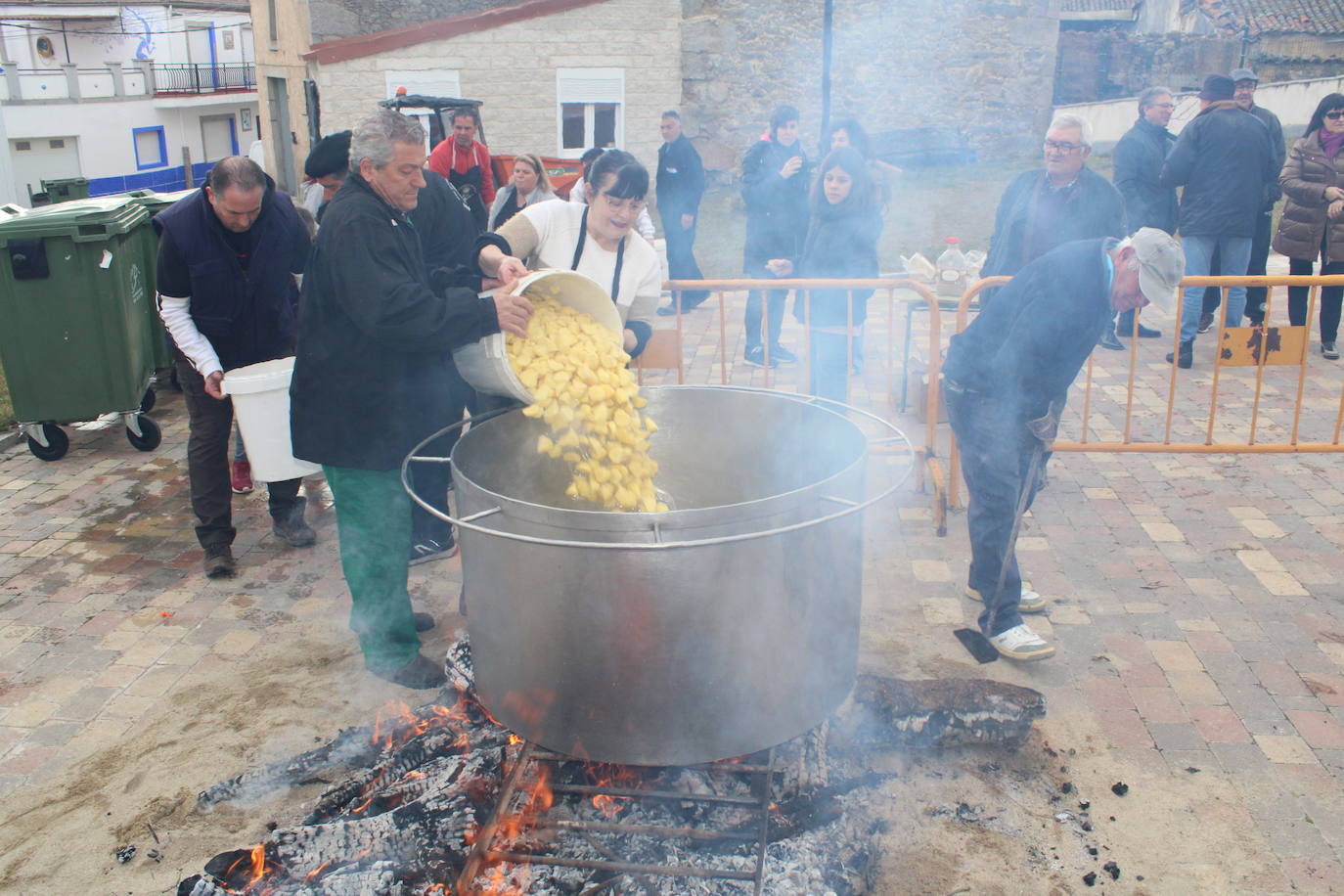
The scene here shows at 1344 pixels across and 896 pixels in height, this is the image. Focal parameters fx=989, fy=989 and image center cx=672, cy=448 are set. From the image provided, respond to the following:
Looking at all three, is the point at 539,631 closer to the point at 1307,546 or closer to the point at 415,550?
the point at 415,550

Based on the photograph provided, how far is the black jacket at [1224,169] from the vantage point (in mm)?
7422

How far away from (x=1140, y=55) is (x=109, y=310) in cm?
3169

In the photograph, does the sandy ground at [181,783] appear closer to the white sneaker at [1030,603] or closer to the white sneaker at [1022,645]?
the white sneaker at [1022,645]

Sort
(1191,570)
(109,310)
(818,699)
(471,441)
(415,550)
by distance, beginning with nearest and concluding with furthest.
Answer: (818,699), (471,441), (1191,570), (415,550), (109,310)

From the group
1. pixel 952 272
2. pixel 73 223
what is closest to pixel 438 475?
pixel 73 223

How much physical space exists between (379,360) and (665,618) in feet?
5.05

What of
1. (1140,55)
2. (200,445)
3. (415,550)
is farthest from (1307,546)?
(1140,55)

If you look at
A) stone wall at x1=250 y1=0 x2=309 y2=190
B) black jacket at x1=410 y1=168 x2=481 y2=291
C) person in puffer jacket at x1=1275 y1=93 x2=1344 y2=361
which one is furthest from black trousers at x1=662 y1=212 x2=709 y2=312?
stone wall at x1=250 y1=0 x2=309 y2=190

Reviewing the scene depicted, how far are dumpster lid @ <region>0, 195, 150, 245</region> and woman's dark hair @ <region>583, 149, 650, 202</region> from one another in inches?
153

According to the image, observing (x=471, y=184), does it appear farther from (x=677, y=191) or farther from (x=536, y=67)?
(x=536, y=67)

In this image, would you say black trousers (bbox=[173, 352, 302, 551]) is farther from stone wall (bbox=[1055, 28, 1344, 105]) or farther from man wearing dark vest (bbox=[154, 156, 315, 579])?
stone wall (bbox=[1055, 28, 1344, 105])

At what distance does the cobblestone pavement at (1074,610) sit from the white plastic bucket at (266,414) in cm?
48

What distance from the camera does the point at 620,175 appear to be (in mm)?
3762

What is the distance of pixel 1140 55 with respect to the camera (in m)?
30.0
